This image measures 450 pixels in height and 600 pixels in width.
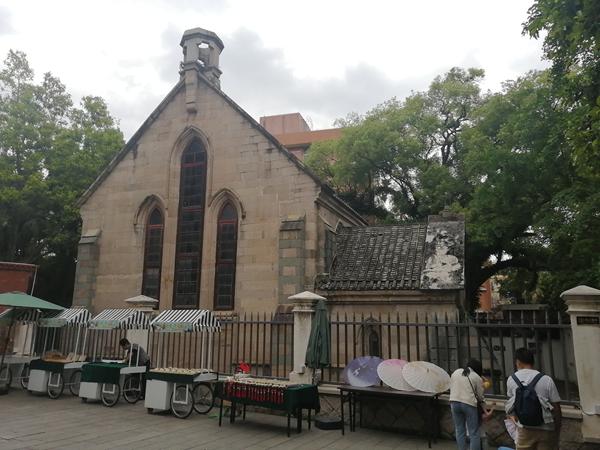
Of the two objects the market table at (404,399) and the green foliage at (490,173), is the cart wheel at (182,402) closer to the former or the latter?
the market table at (404,399)

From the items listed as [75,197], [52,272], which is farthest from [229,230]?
[52,272]

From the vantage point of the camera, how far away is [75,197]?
25516 mm

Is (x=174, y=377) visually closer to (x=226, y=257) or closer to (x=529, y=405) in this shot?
(x=226, y=257)

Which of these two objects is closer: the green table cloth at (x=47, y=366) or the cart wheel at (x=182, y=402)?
the cart wheel at (x=182, y=402)

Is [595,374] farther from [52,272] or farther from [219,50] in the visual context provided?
[52,272]

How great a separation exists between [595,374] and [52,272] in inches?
1080

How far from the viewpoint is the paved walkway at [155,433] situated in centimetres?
845

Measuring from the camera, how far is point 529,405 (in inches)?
227

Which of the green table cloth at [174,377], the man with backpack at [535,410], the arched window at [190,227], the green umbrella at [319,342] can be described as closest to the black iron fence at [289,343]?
the green umbrella at [319,342]

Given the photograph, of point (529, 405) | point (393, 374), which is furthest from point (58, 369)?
point (529, 405)

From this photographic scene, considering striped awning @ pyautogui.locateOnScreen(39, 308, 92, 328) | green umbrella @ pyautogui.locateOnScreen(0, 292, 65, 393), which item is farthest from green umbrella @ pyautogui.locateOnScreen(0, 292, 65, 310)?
striped awning @ pyautogui.locateOnScreen(39, 308, 92, 328)

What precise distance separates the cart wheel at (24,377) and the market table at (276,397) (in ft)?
27.5

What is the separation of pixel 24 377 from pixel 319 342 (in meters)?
10.2

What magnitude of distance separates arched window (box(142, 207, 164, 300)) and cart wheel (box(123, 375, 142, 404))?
496 cm
